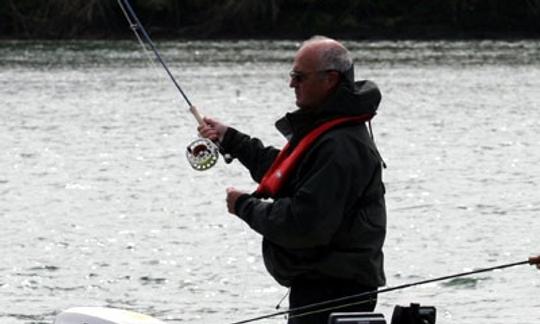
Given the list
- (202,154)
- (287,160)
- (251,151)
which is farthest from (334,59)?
(202,154)

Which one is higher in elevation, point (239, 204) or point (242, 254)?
point (239, 204)

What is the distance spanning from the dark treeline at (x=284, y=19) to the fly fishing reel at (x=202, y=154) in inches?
2735

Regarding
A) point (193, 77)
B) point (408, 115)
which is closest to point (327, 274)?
point (408, 115)

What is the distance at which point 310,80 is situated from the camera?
657 cm

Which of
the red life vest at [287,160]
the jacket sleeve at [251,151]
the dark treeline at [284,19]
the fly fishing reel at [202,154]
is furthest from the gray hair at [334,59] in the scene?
the dark treeline at [284,19]

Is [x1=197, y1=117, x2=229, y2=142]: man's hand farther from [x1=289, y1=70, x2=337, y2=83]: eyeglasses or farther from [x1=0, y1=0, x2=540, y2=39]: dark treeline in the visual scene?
[x1=0, y1=0, x2=540, y2=39]: dark treeline

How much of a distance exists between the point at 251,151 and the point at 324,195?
934 mm

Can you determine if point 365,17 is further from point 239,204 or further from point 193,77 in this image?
point 239,204

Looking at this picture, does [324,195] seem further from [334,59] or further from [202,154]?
[202,154]

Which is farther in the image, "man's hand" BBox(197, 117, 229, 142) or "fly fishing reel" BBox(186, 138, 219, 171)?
"fly fishing reel" BBox(186, 138, 219, 171)

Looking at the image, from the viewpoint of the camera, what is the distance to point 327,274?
659cm

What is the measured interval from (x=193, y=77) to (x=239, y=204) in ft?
149

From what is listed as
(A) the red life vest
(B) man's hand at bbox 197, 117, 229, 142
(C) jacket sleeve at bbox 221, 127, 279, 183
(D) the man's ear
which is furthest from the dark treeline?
(D) the man's ear

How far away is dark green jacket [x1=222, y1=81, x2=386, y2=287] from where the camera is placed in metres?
6.44
